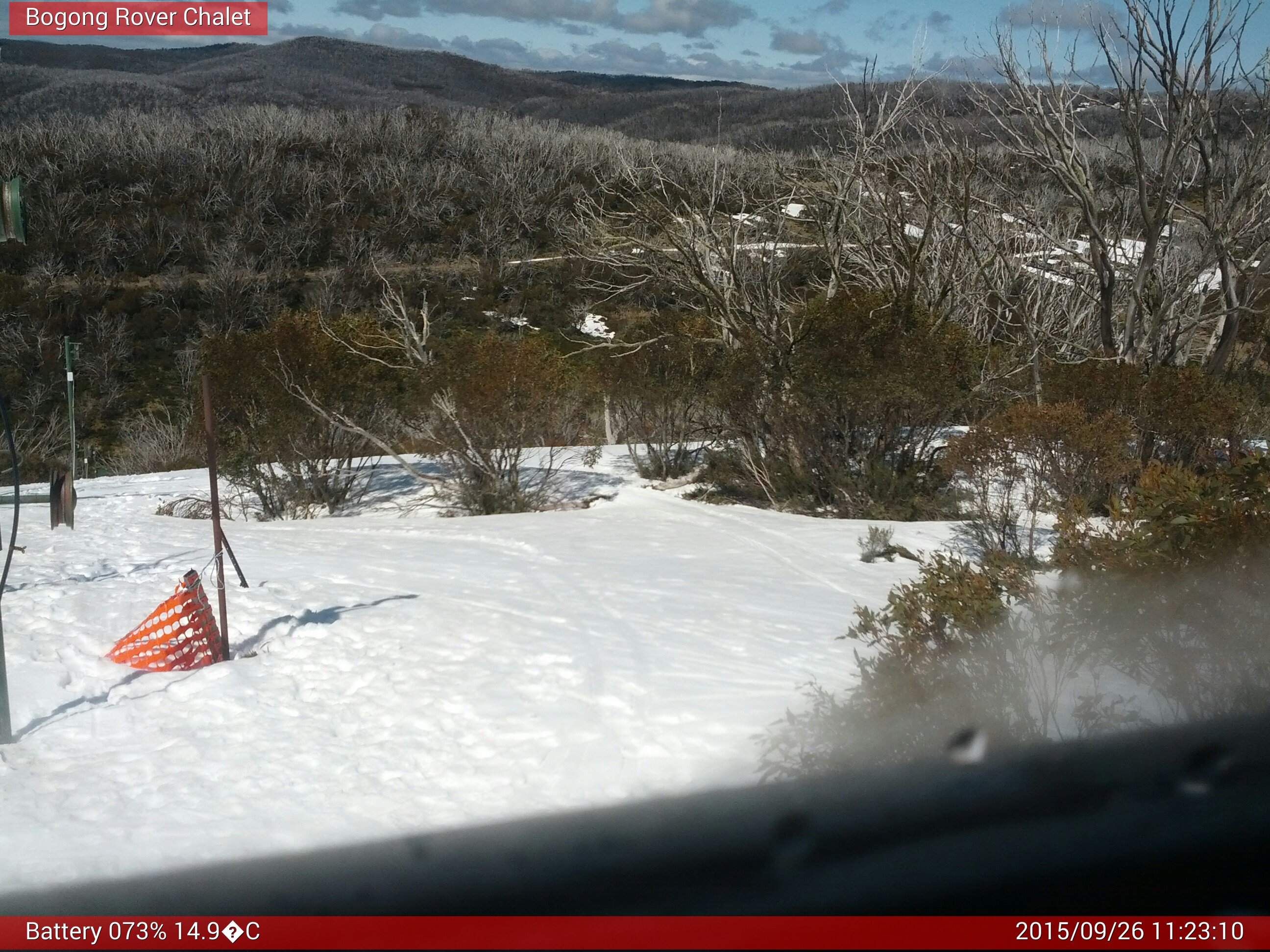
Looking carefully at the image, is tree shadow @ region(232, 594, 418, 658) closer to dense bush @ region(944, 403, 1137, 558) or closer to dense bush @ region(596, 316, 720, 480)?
dense bush @ region(944, 403, 1137, 558)

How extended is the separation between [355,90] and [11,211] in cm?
7430

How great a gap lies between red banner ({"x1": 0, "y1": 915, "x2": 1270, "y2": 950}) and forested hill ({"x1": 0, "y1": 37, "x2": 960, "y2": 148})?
148 feet

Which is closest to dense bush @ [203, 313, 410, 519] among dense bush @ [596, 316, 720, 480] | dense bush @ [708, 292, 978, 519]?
dense bush @ [596, 316, 720, 480]

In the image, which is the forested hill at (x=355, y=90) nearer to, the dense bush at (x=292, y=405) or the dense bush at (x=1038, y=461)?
the dense bush at (x=292, y=405)

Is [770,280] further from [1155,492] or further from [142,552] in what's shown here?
[1155,492]

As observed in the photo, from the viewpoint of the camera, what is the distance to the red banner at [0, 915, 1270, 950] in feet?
8.50

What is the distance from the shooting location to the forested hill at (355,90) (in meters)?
58.2

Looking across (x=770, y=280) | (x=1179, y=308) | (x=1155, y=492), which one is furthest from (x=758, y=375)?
(x=1155, y=492)

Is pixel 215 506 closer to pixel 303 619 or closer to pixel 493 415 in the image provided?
pixel 303 619

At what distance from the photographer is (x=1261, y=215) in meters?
12.5

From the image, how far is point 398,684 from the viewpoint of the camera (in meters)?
5.91

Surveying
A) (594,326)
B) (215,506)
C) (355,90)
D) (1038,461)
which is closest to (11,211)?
(215,506)

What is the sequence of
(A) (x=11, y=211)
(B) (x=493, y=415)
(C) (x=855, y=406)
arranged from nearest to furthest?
1. (A) (x=11, y=211)
2. (C) (x=855, y=406)
3. (B) (x=493, y=415)

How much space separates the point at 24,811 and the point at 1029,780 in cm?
372
